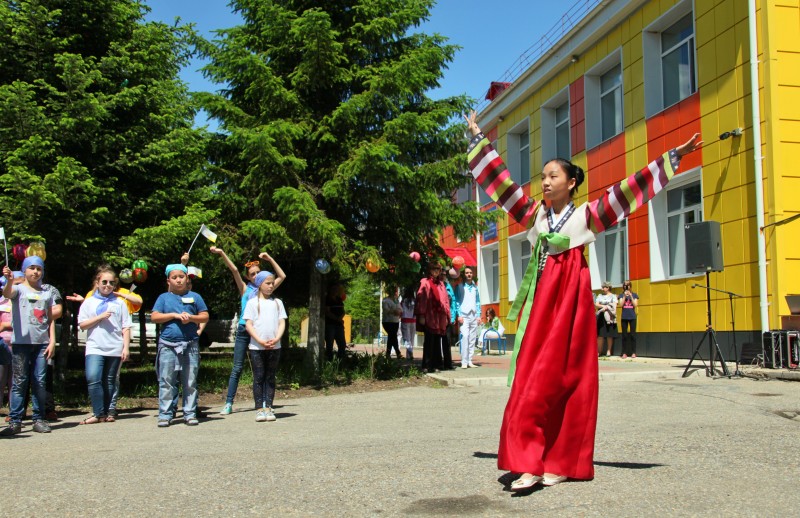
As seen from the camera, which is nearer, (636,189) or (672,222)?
(636,189)

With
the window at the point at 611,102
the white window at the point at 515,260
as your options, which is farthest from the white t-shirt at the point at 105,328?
the white window at the point at 515,260

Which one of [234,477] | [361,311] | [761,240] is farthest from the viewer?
[361,311]

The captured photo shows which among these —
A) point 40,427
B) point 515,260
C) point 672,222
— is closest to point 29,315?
point 40,427

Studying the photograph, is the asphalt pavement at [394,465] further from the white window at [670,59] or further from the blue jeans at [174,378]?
the white window at [670,59]

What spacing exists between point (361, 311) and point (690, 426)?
3534 cm

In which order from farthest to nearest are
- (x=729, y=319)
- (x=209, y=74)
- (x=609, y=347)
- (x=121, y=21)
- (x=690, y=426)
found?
1. (x=609, y=347)
2. (x=729, y=319)
3. (x=209, y=74)
4. (x=121, y=21)
5. (x=690, y=426)

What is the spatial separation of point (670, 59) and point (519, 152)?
987 centimetres

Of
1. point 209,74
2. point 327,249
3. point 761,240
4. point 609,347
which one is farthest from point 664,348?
point 209,74

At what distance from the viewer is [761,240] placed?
13.5 metres

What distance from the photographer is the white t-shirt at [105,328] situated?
834 centimetres

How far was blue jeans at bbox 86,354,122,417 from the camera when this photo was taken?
8266 millimetres

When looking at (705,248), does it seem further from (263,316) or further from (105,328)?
(105,328)

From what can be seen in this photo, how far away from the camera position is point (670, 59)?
1717 cm

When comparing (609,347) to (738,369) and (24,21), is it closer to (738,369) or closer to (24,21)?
(738,369)
